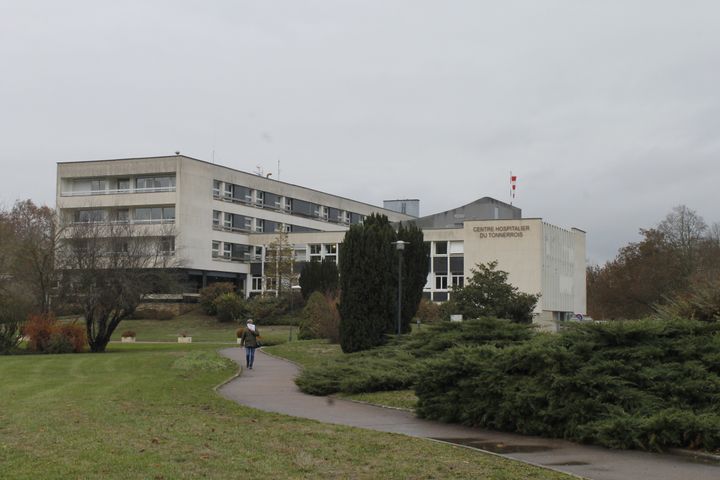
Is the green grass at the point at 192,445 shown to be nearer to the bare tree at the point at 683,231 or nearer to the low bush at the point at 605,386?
the low bush at the point at 605,386

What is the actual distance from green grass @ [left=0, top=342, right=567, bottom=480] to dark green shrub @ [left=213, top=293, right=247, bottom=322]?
156 feet

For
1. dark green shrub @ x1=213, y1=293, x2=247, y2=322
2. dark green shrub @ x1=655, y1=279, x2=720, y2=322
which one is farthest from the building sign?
dark green shrub @ x1=655, y1=279, x2=720, y2=322

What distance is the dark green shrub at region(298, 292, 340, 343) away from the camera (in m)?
40.1

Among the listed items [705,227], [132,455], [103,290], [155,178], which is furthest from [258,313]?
[132,455]

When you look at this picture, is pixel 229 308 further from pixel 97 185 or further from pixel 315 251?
pixel 97 185

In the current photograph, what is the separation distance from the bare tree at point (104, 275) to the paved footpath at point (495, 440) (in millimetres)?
23933

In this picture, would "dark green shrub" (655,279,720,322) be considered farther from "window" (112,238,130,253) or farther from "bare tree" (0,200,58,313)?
"bare tree" (0,200,58,313)

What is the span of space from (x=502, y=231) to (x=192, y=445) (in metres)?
52.7

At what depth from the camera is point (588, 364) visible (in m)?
13.8

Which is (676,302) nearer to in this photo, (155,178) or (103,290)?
(103,290)

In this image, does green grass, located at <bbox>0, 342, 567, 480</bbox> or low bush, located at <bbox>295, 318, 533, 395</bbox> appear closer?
green grass, located at <bbox>0, 342, 567, 480</bbox>

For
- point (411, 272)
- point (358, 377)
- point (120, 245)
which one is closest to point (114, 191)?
point (120, 245)

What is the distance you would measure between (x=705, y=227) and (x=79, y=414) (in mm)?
58489

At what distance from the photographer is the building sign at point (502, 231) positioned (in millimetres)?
62281
